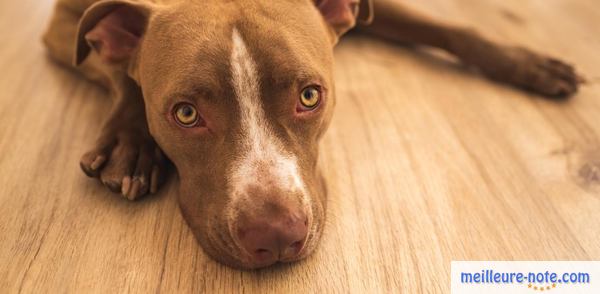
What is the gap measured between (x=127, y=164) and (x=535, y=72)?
2.39 metres

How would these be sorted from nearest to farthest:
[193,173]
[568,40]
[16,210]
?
[193,173] → [16,210] → [568,40]

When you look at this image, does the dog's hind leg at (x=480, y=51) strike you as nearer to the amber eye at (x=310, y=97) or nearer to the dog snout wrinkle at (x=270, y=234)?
the amber eye at (x=310, y=97)

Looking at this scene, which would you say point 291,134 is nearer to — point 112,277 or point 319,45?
point 319,45

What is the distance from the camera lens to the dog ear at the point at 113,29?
2369 millimetres

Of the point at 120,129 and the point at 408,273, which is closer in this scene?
the point at 408,273

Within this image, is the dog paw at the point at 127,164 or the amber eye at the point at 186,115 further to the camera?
the dog paw at the point at 127,164

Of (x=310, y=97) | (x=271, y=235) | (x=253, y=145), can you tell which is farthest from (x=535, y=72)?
(x=271, y=235)

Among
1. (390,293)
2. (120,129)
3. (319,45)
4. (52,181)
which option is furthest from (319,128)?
(52,181)

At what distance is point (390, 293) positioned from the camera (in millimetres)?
2131

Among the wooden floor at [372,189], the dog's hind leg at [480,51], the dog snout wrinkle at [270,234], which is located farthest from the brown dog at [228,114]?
the dog's hind leg at [480,51]

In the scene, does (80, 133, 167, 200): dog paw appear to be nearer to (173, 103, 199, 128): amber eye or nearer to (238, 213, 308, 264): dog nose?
(173, 103, 199, 128): amber eye

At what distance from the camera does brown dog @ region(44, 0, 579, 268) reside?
6.72 feet

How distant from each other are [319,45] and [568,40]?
235 cm

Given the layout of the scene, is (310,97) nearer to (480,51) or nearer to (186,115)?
(186,115)
